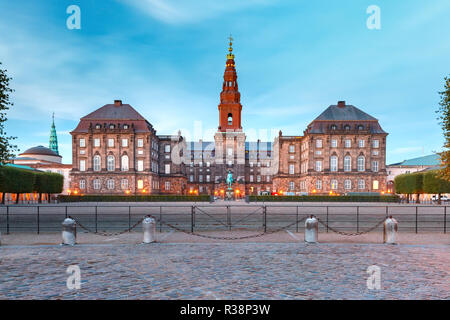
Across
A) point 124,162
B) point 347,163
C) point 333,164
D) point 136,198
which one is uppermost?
point 124,162

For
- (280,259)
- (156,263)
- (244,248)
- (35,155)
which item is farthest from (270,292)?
(35,155)

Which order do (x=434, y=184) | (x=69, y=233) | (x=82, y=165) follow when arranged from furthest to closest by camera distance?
1. (x=82, y=165)
2. (x=434, y=184)
3. (x=69, y=233)

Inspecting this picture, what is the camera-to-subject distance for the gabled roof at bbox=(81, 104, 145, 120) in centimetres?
7775

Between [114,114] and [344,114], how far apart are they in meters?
58.4

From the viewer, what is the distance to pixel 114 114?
7825 cm

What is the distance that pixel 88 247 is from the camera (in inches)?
473

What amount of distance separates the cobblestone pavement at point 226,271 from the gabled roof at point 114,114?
69557 mm

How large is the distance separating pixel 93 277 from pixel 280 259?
5503mm

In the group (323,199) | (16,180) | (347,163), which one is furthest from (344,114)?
(16,180)

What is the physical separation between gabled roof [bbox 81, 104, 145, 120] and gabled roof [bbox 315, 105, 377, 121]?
47302 millimetres

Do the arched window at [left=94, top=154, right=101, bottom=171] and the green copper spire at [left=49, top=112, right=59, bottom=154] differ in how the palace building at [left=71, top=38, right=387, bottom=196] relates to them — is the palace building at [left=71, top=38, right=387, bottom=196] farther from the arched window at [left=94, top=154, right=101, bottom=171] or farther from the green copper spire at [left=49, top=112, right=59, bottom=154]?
the green copper spire at [left=49, top=112, right=59, bottom=154]

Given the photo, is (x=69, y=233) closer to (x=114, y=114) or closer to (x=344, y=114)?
(x=114, y=114)

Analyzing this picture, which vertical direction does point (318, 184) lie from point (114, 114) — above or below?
below

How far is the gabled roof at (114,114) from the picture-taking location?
77750 mm
